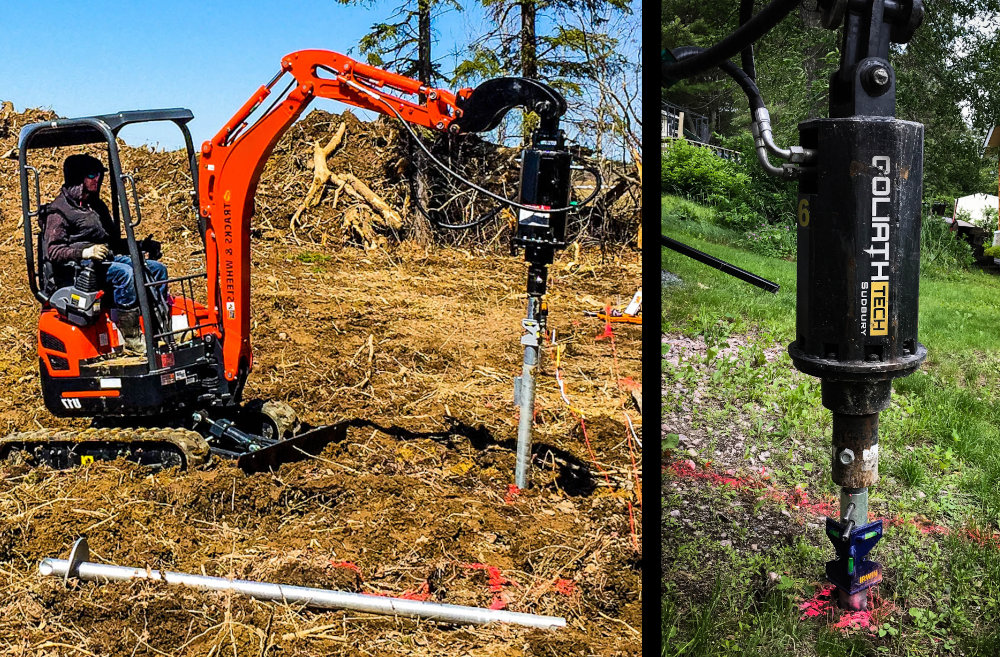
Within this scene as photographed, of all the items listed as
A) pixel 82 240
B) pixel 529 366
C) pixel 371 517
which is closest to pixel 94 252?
pixel 82 240

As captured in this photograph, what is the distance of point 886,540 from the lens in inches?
84.7

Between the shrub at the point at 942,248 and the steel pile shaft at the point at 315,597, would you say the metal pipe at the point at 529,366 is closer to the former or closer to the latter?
the steel pile shaft at the point at 315,597

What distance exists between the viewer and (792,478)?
2.41 meters

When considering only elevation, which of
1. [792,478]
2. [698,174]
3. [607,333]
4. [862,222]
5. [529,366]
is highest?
[698,174]

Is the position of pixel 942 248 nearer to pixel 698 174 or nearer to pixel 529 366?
pixel 698 174

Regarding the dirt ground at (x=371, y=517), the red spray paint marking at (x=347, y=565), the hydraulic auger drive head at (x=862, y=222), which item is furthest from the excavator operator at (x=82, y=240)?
the hydraulic auger drive head at (x=862, y=222)

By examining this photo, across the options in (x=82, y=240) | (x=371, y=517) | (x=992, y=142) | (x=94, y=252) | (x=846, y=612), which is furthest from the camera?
(x=82, y=240)

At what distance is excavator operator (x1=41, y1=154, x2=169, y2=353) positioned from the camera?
419 centimetres

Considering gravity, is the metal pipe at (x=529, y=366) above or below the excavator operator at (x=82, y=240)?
below

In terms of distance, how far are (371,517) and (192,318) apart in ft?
5.16

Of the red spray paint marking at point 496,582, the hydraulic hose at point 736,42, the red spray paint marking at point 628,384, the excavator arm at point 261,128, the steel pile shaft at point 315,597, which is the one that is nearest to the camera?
the hydraulic hose at point 736,42

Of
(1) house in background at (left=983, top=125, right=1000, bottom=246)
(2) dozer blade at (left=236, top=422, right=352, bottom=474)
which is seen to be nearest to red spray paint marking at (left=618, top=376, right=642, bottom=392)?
(2) dozer blade at (left=236, top=422, right=352, bottom=474)

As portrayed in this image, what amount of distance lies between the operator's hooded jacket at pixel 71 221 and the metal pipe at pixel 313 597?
1611mm

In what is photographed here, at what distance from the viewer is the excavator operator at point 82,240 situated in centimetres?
419
